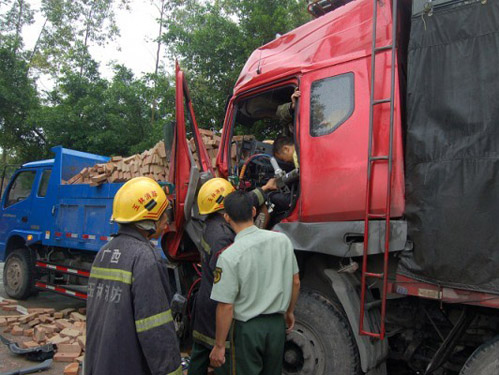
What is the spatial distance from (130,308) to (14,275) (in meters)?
6.61

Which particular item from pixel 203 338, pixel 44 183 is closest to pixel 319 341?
pixel 203 338

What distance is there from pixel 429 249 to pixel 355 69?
1409 mm

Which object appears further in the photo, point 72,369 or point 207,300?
point 72,369

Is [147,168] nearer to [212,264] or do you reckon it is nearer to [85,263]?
[85,263]

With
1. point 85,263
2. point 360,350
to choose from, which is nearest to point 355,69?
point 360,350

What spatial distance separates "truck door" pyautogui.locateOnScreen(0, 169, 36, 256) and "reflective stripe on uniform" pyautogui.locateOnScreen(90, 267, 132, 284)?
5.99m

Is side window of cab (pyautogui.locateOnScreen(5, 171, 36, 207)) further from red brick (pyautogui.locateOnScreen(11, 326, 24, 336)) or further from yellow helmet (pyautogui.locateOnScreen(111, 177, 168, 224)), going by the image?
yellow helmet (pyautogui.locateOnScreen(111, 177, 168, 224))

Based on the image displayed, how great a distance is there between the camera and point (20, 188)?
7.39 m

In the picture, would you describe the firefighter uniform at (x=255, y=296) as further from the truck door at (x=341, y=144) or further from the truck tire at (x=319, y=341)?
the truck door at (x=341, y=144)

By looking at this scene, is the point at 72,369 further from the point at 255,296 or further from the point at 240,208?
the point at 240,208

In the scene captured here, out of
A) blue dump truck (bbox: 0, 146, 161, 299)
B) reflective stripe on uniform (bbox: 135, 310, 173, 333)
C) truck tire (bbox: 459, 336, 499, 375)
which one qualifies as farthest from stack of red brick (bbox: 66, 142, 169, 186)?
truck tire (bbox: 459, 336, 499, 375)

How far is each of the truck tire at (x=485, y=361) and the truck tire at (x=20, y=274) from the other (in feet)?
22.8

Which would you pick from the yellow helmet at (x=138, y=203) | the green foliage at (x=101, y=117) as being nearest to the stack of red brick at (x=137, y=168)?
the yellow helmet at (x=138, y=203)

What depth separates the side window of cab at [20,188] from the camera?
719 centimetres
